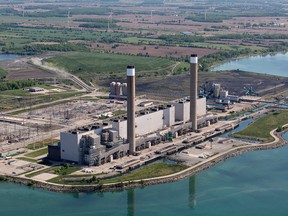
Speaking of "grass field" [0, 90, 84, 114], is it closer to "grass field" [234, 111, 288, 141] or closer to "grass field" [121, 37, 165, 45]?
"grass field" [234, 111, 288, 141]

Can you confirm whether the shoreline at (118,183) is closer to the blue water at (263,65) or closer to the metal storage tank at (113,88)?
→ the metal storage tank at (113,88)

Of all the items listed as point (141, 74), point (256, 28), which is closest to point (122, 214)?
point (141, 74)

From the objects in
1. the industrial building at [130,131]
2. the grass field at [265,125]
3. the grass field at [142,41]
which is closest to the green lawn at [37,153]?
the industrial building at [130,131]

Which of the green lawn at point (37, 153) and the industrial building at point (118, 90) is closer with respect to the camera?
the green lawn at point (37, 153)

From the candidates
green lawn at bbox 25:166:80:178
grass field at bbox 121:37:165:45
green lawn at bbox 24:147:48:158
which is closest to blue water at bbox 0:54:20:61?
grass field at bbox 121:37:165:45

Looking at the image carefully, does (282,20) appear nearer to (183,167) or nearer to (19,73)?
(19,73)

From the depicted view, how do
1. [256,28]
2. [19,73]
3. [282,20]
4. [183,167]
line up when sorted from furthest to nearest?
1. [282,20]
2. [256,28]
3. [19,73]
4. [183,167]

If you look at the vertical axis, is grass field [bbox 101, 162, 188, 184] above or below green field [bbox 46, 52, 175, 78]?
below
